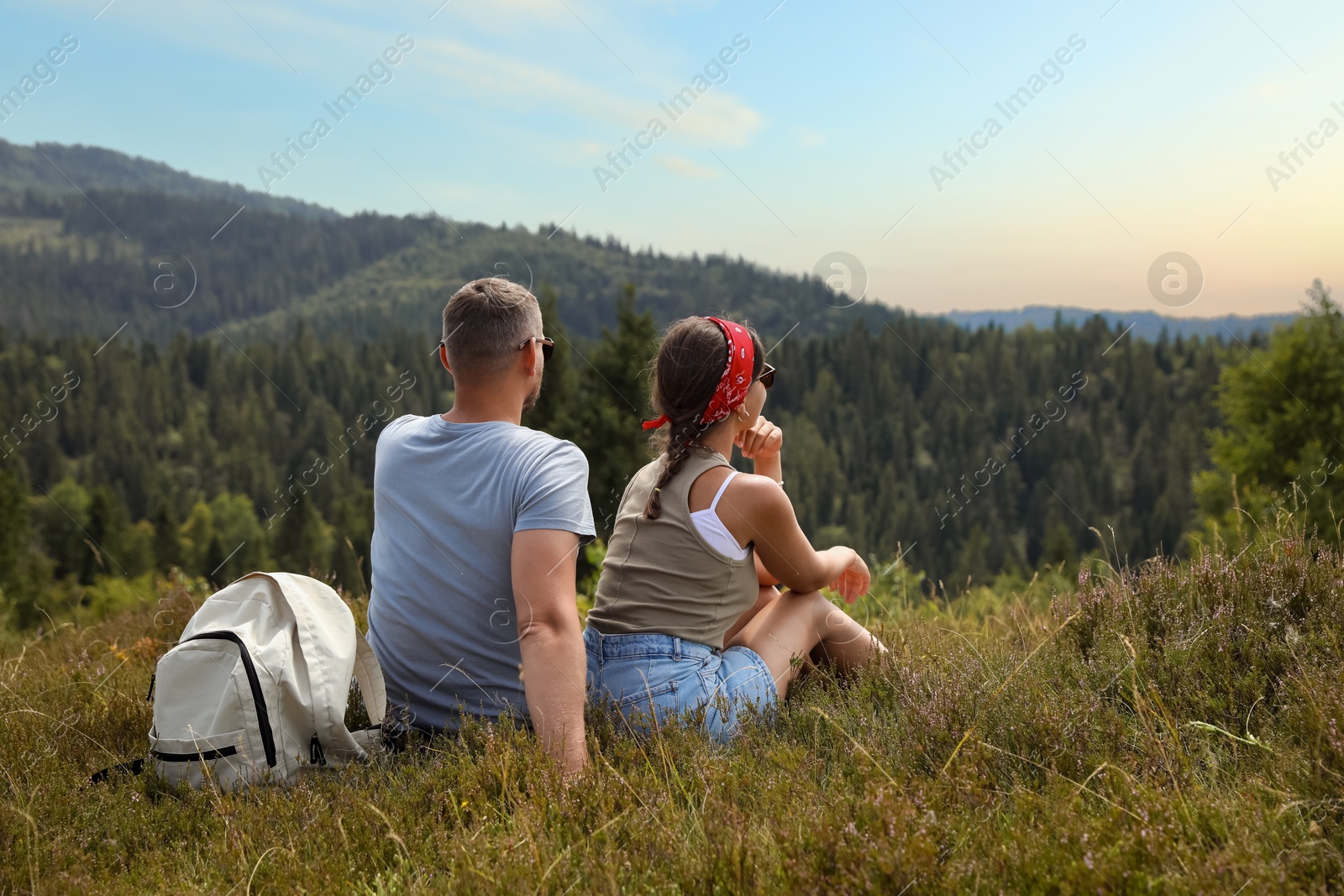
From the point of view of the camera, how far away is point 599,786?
2809 millimetres

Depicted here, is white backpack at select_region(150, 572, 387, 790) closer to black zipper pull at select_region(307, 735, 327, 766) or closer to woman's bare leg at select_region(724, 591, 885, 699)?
black zipper pull at select_region(307, 735, 327, 766)

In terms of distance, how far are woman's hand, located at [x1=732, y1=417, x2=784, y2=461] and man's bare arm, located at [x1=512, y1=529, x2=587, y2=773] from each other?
4.26ft

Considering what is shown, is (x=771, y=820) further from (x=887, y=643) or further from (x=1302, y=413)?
(x=1302, y=413)

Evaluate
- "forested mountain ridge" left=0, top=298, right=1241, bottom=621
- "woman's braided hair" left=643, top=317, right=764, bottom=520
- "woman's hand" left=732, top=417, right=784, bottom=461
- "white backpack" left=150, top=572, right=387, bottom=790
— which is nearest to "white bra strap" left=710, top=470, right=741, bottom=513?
"woman's braided hair" left=643, top=317, right=764, bottom=520

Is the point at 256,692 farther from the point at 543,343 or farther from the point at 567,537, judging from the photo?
the point at 543,343

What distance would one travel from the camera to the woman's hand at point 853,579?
4180 millimetres

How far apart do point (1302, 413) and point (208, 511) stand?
101191 mm

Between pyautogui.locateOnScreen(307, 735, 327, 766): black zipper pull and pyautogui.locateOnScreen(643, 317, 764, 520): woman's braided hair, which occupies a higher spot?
pyautogui.locateOnScreen(643, 317, 764, 520): woman's braided hair

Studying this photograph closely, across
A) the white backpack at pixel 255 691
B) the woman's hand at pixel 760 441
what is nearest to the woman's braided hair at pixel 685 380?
the woman's hand at pixel 760 441

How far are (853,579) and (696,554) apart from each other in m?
1.06

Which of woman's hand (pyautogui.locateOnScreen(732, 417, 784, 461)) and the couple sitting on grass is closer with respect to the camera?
the couple sitting on grass

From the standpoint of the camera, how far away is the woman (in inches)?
139

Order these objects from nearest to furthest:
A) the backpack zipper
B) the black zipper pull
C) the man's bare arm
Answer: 1. the man's bare arm
2. the backpack zipper
3. the black zipper pull

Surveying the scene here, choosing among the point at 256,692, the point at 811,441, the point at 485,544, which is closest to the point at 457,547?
the point at 485,544
